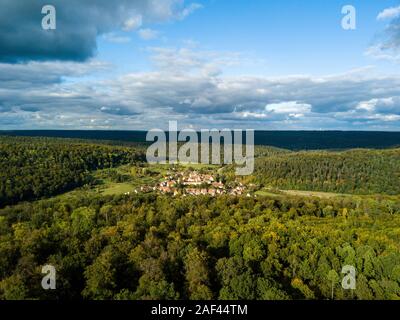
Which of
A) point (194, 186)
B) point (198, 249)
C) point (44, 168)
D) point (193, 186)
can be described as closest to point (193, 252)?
point (198, 249)

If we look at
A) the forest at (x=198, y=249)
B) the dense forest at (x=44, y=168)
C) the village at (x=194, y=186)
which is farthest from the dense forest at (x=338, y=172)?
the dense forest at (x=44, y=168)

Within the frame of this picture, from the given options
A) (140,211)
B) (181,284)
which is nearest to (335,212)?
(140,211)

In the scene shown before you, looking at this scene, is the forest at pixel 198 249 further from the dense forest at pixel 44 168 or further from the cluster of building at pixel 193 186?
the cluster of building at pixel 193 186

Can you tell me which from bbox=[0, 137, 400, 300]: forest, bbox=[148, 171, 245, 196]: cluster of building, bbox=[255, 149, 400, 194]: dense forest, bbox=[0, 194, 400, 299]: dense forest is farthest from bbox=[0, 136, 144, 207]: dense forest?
bbox=[255, 149, 400, 194]: dense forest

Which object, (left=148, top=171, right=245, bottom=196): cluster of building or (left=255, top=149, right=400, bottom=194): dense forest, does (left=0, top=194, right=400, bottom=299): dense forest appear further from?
(left=255, top=149, right=400, bottom=194): dense forest

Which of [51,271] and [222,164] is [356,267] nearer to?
[51,271]

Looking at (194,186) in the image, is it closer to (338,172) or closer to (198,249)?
(338,172)
